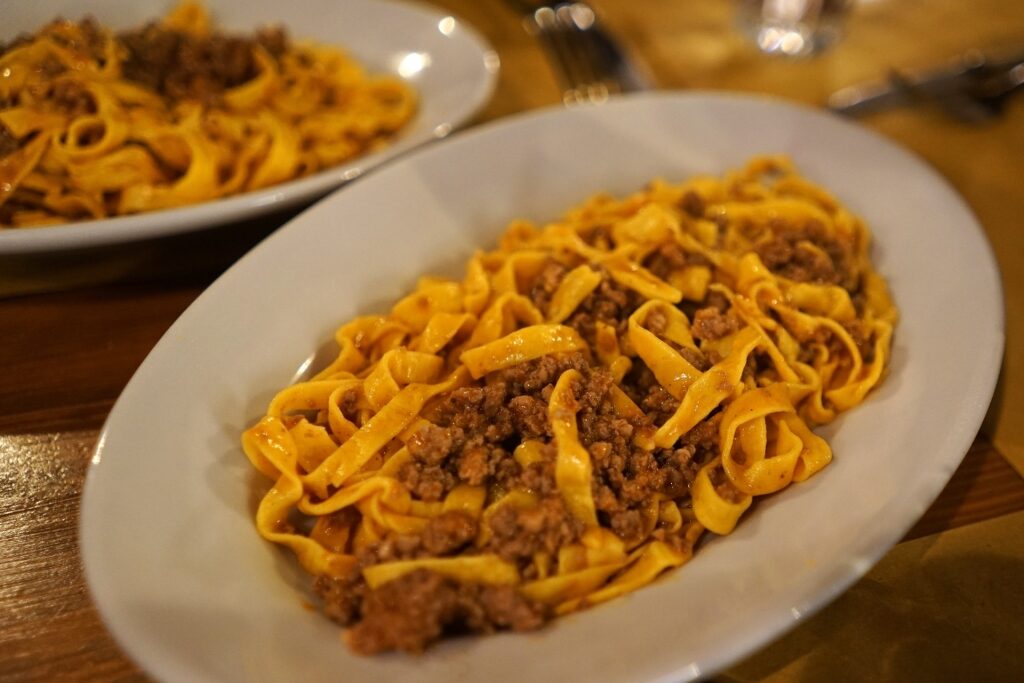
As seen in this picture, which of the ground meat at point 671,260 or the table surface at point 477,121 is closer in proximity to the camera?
the table surface at point 477,121

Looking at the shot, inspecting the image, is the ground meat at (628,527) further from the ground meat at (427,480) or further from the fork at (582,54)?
the fork at (582,54)

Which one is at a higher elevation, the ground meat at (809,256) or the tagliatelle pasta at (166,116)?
the ground meat at (809,256)

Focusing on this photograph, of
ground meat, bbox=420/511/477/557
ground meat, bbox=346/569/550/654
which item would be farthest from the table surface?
ground meat, bbox=420/511/477/557

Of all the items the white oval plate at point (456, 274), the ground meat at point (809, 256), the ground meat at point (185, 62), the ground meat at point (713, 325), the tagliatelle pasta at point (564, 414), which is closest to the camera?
the white oval plate at point (456, 274)

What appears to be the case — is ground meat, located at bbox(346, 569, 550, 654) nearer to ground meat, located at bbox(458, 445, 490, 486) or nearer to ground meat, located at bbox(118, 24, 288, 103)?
ground meat, located at bbox(458, 445, 490, 486)

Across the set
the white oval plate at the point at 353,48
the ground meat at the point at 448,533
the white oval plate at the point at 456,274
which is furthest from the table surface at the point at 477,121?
the ground meat at the point at 448,533

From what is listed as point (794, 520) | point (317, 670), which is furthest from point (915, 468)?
point (317, 670)
